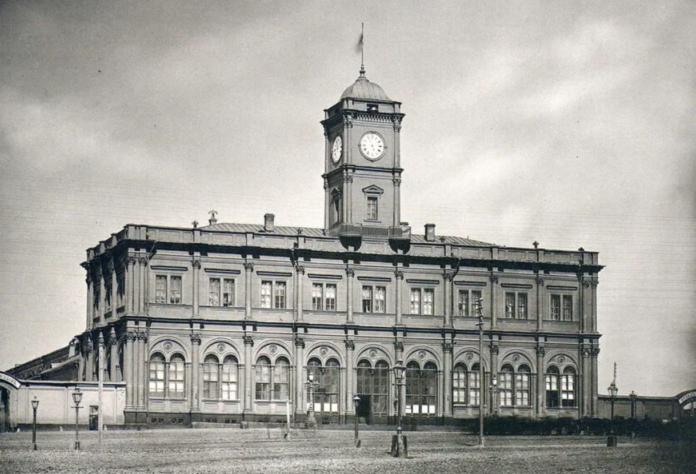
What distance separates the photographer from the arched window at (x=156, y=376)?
77.3 m

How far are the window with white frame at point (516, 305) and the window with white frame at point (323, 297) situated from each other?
11793 mm

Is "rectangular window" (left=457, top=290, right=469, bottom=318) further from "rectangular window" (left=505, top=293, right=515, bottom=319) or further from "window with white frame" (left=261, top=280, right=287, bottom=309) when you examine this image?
"window with white frame" (left=261, top=280, right=287, bottom=309)

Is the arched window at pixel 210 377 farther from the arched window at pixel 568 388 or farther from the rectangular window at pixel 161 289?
the arched window at pixel 568 388

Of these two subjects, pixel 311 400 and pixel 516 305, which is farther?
pixel 516 305

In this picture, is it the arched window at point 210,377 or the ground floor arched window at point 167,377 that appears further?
the arched window at point 210,377

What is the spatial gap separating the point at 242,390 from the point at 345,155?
52.4 ft

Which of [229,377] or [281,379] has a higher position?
[229,377]

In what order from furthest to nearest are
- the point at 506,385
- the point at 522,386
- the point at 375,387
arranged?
the point at 522,386
the point at 506,385
the point at 375,387

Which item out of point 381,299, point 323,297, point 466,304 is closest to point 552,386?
point 466,304

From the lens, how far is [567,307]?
87.6m

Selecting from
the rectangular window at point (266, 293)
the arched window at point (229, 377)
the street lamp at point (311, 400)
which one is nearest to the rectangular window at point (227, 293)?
the rectangular window at point (266, 293)

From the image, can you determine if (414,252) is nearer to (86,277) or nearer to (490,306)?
(490,306)

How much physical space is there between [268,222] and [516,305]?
667 inches

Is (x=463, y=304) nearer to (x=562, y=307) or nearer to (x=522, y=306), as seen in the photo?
(x=522, y=306)
